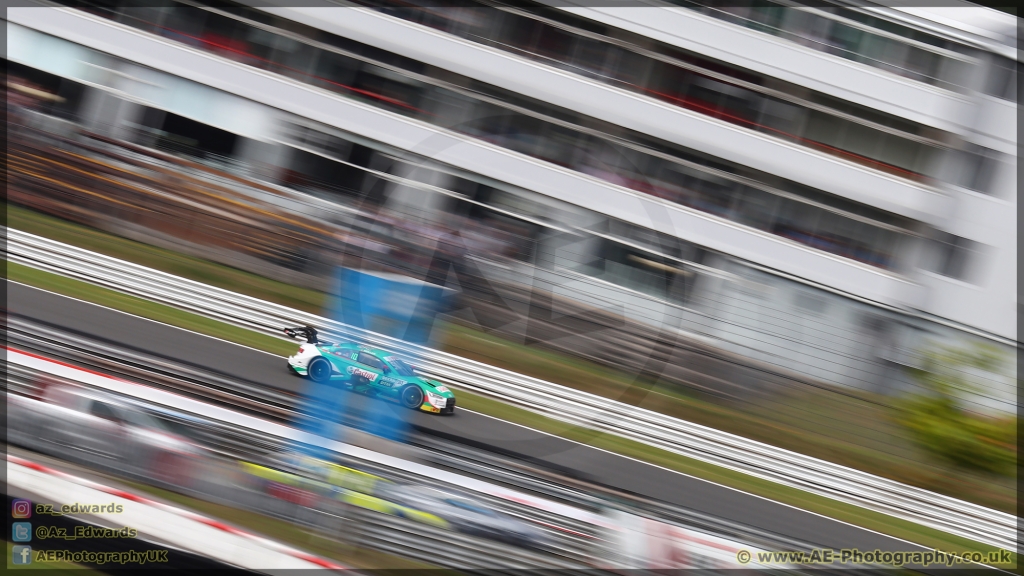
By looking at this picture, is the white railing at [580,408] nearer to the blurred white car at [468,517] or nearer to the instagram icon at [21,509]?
the blurred white car at [468,517]

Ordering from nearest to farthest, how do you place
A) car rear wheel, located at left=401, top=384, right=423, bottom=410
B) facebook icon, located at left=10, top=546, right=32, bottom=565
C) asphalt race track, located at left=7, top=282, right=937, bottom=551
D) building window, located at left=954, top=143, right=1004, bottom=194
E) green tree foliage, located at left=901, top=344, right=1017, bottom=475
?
facebook icon, located at left=10, top=546, right=32, bottom=565 < asphalt race track, located at left=7, top=282, right=937, bottom=551 < car rear wheel, located at left=401, top=384, right=423, bottom=410 < green tree foliage, located at left=901, top=344, right=1017, bottom=475 < building window, located at left=954, top=143, right=1004, bottom=194

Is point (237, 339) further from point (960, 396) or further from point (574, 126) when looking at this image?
point (960, 396)

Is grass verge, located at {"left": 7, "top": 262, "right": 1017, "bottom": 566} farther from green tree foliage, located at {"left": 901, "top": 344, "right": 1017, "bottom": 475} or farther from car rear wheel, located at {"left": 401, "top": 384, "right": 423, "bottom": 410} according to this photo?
green tree foliage, located at {"left": 901, "top": 344, "right": 1017, "bottom": 475}

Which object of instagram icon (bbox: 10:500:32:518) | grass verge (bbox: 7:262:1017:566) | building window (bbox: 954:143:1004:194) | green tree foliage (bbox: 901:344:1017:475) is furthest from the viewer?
building window (bbox: 954:143:1004:194)

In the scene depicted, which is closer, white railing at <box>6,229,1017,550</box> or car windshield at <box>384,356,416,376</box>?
car windshield at <box>384,356,416,376</box>

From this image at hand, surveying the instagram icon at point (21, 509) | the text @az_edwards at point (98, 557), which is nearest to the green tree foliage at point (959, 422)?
the text @az_edwards at point (98, 557)

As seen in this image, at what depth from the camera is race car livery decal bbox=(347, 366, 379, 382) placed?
7.43 metres

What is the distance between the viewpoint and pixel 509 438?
7.75 metres

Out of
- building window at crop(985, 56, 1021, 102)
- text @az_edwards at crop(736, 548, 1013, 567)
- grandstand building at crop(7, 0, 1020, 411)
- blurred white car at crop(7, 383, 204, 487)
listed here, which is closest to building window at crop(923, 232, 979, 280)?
grandstand building at crop(7, 0, 1020, 411)

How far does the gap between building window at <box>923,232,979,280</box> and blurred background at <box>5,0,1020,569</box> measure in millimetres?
36

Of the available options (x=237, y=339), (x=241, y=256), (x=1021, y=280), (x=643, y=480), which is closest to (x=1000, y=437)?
(x=643, y=480)

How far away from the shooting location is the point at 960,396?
9.32 metres

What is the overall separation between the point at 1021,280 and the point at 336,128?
1112 cm

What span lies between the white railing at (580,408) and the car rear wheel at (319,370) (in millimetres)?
654
